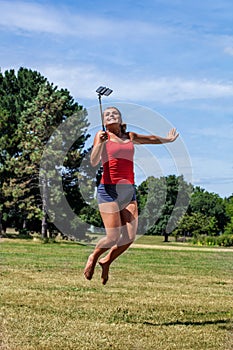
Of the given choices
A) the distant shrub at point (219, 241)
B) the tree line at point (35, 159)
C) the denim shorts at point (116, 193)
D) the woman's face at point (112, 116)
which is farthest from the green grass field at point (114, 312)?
the distant shrub at point (219, 241)

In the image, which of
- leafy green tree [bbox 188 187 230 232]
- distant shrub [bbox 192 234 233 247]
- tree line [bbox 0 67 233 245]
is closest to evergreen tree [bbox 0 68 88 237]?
tree line [bbox 0 67 233 245]

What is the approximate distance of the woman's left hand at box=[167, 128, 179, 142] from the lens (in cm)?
749

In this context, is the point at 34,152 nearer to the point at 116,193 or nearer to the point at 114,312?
the point at 114,312

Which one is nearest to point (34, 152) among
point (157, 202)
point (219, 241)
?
point (219, 241)

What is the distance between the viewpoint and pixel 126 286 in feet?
47.3

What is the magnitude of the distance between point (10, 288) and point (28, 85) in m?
38.6

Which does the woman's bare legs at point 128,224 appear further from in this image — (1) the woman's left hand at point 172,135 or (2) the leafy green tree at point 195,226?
(2) the leafy green tree at point 195,226

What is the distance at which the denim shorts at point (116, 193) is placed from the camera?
23.5 ft

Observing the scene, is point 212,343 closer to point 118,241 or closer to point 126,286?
point 118,241

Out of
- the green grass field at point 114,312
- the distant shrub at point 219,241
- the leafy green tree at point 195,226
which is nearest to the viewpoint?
the green grass field at point 114,312

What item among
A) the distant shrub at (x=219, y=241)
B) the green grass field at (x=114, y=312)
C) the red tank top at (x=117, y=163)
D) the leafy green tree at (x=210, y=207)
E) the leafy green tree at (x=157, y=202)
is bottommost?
the green grass field at (x=114, y=312)

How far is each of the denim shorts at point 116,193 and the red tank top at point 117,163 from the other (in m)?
0.06

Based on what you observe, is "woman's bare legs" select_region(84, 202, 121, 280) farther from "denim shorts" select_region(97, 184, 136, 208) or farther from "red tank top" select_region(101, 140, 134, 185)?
"red tank top" select_region(101, 140, 134, 185)

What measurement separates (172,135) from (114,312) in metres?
3.92
